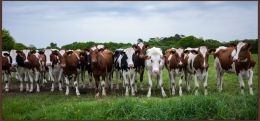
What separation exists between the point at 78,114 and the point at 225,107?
4839mm

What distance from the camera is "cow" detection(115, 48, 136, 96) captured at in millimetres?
21094

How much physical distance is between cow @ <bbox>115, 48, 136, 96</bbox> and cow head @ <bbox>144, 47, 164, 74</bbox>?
752mm

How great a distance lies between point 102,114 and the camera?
1490 centimetres

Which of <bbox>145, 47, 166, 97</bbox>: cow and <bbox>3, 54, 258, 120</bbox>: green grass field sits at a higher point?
<bbox>145, 47, 166, 97</bbox>: cow

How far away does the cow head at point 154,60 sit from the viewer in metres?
20.8

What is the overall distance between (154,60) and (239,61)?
3.85 m

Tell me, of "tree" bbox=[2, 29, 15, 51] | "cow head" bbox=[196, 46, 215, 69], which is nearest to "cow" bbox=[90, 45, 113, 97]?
"cow head" bbox=[196, 46, 215, 69]

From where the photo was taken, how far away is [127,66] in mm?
21312

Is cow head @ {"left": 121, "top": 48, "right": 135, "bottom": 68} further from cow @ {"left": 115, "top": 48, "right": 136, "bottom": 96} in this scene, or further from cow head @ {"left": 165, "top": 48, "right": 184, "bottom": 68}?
cow head @ {"left": 165, "top": 48, "right": 184, "bottom": 68}

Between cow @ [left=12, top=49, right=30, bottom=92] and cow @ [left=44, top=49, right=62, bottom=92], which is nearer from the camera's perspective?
cow @ [left=44, top=49, right=62, bottom=92]

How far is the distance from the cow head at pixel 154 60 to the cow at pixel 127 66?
75 centimetres

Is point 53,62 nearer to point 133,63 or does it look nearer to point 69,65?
point 69,65

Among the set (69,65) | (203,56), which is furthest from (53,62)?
(203,56)

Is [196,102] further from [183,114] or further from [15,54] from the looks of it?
[15,54]
